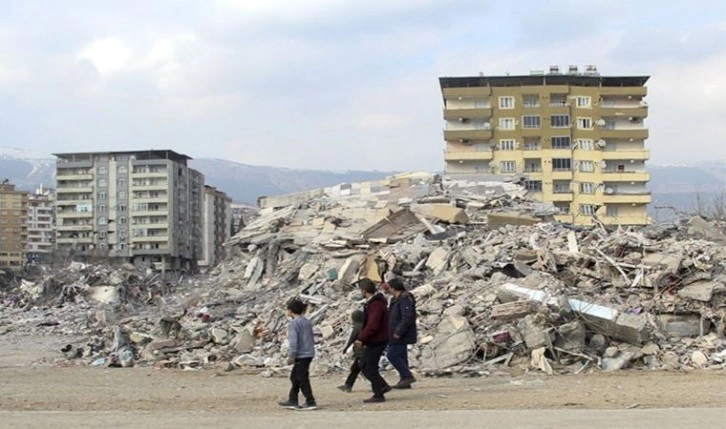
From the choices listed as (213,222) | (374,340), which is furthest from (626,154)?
(213,222)

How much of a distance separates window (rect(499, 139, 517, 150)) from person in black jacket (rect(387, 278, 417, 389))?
60.4 metres

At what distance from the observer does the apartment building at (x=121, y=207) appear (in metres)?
97.8

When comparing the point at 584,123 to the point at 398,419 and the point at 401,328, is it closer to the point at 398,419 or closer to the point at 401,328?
the point at 401,328

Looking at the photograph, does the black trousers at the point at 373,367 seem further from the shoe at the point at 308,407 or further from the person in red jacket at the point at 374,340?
the shoe at the point at 308,407

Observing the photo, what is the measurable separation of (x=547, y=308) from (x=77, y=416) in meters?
7.99

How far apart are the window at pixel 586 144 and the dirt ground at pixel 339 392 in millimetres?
59096

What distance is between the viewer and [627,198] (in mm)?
67750

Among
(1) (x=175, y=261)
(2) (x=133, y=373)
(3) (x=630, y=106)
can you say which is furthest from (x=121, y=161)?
(2) (x=133, y=373)

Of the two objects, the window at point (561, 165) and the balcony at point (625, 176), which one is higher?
the window at point (561, 165)

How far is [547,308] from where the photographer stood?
43.8 ft

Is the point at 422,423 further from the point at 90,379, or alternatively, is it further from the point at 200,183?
the point at 200,183

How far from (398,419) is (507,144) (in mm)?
63172

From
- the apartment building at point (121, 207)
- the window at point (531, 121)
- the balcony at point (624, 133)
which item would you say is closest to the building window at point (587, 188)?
the balcony at point (624, 133)

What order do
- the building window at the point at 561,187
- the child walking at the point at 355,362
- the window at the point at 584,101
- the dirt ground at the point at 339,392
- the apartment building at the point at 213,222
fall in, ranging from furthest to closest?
the apartment building at the point at 213,222 → the window at the point at 584,101 → the building window at the point at 561,187 → the child walking at the point at 355,362 → the dirt ground at the point at 339,392
